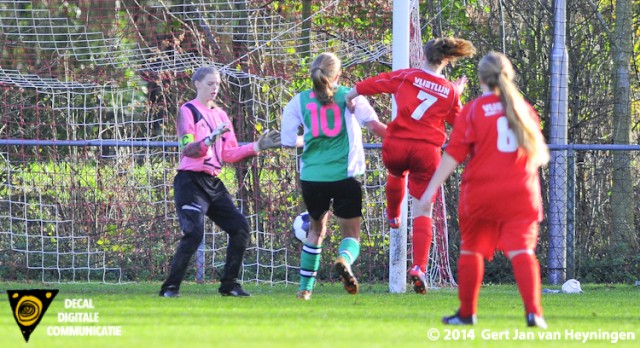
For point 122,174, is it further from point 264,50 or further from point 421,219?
point 421,219

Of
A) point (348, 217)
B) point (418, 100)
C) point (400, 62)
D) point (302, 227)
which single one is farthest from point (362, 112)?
point (400, 62)

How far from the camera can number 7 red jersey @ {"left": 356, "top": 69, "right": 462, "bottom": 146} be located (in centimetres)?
866

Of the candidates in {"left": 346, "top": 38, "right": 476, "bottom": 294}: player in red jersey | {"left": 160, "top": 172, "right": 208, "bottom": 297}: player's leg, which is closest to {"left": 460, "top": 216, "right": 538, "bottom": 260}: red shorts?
{"left": 346, "top": 38, "right": 476, "bottom": 294}: player in red jersey

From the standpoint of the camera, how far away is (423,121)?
8719mm

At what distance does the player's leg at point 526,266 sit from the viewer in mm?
6223

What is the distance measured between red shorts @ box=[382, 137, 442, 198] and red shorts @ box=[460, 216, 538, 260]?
2.17 meters

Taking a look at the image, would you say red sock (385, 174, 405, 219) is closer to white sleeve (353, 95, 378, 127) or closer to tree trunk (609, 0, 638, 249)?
white sleeve (353, 95, 378, 127)

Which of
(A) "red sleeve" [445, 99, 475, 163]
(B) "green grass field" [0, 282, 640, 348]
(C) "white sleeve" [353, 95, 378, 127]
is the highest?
(C) "white sleeve" [353, 95, 378, 127]

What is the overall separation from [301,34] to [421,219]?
4.19m

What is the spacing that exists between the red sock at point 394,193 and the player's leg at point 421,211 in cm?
11

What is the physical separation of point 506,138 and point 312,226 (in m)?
2.53

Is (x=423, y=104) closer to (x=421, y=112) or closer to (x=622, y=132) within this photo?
(x=421, y=112)

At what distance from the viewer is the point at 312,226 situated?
8.55 m

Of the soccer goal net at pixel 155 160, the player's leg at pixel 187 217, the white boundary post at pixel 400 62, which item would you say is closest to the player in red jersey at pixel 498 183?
the player's leg at pixel 187 217
